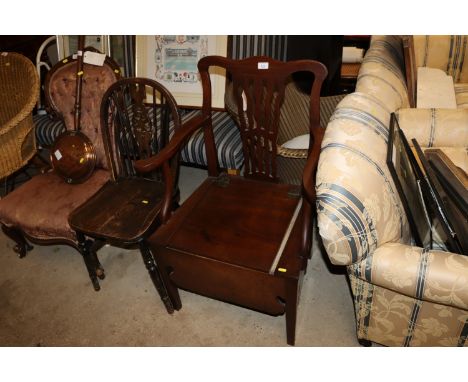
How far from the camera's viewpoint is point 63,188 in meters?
1.82

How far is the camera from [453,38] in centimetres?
211

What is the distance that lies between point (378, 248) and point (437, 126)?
0.84 m

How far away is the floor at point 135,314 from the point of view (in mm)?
1571

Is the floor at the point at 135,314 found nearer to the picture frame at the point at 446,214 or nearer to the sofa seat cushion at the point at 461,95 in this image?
the picture frame at the point at 446,214

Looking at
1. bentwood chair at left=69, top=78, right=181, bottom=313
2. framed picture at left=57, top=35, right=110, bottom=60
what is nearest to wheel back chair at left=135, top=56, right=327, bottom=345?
bentwood chair at left=69, top=78, right=181, bottom=313

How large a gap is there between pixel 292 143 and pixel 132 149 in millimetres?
949

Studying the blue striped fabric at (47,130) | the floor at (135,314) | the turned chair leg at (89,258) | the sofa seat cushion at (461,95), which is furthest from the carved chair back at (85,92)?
the sofa seat cushion at (461,95)

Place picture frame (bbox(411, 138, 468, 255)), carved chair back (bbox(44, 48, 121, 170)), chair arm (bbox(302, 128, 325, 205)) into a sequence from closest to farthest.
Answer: picture frame (bbox(411, 138, 468, 255)) < chair arm (bbox(302, 128, 325, 205)) < carved chair back (bbox(44, 48, 121, 170))

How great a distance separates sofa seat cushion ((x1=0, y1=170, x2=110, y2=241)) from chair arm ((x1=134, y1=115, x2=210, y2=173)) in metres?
0.55

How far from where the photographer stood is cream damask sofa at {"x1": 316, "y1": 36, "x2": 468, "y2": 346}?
98 centimetres

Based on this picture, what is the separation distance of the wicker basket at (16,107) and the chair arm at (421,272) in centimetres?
206

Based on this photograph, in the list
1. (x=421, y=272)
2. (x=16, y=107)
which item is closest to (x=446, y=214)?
(x=421, y=272)

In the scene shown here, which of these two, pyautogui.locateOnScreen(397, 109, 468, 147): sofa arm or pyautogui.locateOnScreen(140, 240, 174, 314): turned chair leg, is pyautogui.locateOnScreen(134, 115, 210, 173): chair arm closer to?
pyautogui.locateOnScreen(140, 240, 174, 314): turned chair leg
